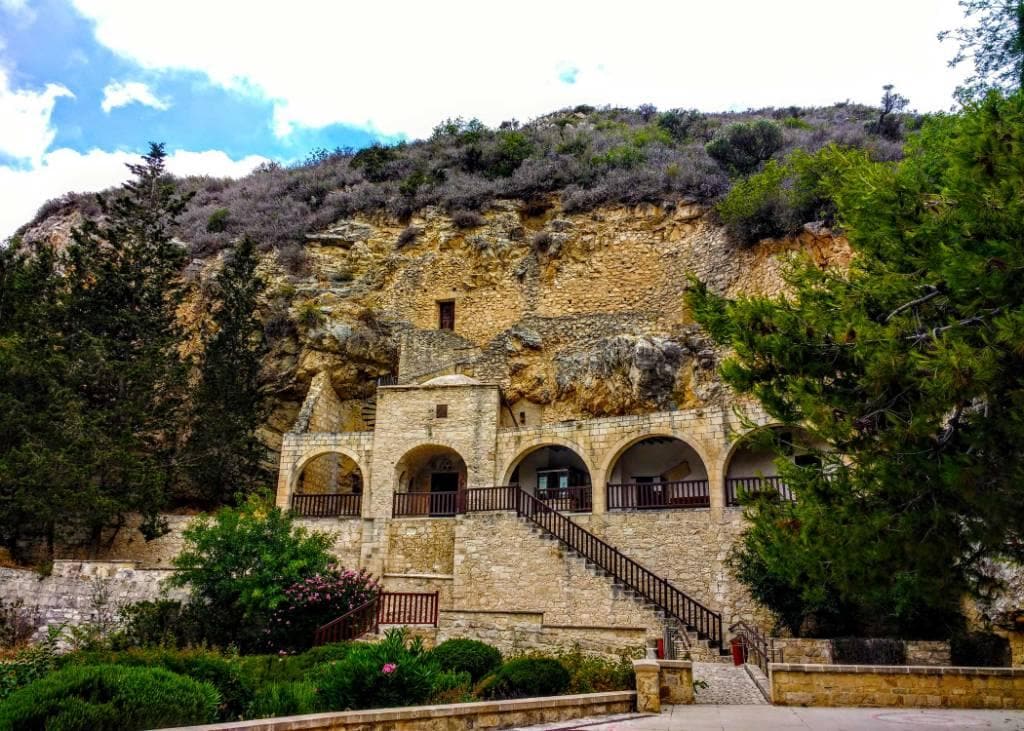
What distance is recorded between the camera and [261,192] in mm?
36969

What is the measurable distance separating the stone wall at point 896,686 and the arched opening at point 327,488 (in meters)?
13.7

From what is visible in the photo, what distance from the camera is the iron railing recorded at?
12.4 m

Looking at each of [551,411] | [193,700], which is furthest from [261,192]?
[193,700]

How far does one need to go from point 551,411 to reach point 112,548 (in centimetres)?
1351

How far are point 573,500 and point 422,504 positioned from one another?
166 inches

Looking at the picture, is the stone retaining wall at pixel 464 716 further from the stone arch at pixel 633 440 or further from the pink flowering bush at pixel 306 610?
the stone arch at pixel 633 440

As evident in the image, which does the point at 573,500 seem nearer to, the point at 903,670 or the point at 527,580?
the point at 527,580

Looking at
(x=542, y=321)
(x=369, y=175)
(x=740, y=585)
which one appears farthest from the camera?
(x=369, y=175)

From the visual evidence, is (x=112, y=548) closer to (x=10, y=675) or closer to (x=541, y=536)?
(x=541, y=536)

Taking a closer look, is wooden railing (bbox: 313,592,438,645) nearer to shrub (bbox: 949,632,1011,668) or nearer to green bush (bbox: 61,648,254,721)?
green bush (bbox: 61,648,254,721)

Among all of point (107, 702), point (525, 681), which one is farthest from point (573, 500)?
point (107, 702)

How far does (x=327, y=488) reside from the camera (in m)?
25.1

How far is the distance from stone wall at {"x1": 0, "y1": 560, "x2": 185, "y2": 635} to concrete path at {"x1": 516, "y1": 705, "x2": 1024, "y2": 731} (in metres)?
11.9

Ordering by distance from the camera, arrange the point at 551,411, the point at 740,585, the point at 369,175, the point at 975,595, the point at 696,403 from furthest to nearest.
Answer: the point at 369,175
the point at 551,411
the point at 696,403
the point at 740,585
the point at 975,595
